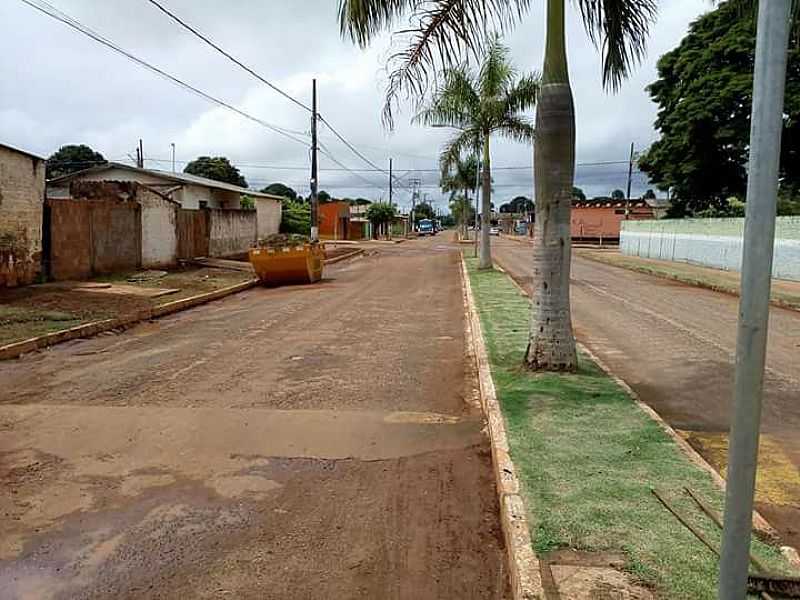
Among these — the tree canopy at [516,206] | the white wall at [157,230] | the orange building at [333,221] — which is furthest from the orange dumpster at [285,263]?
the tree canopy at [516,206]

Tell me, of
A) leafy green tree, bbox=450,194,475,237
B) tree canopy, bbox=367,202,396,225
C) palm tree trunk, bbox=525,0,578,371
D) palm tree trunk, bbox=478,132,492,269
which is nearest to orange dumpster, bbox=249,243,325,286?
palm tree trunk, bbox=478,132,492,269

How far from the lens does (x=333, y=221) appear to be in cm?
6284

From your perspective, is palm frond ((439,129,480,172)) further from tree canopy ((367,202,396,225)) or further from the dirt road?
tree canopy ((367,202,396,225))

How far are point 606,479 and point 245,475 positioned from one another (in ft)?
8.27

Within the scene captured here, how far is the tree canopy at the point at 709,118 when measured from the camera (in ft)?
90.9

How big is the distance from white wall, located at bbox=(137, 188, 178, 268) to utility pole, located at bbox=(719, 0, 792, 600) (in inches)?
785

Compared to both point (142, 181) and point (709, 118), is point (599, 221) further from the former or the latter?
point (142, 181)

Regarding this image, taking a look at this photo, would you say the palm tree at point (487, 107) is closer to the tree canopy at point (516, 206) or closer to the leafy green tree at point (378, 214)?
the leafy green tree at point (378, 214)

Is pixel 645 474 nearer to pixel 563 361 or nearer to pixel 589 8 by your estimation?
pixel 563 361

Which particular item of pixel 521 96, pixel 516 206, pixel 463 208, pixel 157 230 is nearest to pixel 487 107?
pixel 521 96

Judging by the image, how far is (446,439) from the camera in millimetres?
5781

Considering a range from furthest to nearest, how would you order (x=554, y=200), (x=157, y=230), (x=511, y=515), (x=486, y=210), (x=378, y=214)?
(x=378, y=214), (x=486, y=210), (x=157, y=230), (x=554, y=200), (x=511, y=515)

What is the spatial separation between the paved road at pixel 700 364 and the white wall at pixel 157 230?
12460mm

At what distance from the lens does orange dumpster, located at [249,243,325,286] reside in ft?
61.9
